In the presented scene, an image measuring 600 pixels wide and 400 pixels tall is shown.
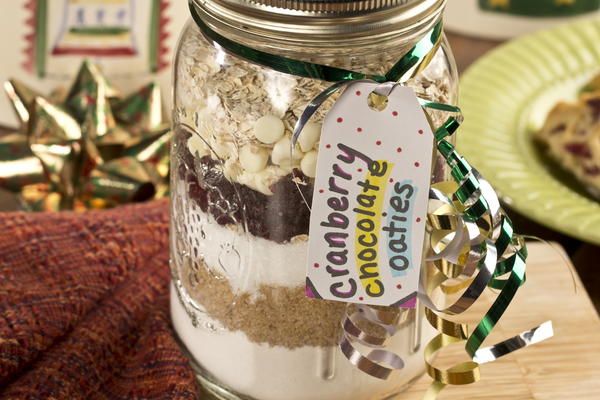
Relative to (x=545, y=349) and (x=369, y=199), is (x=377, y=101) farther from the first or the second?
(x=545, y=349)

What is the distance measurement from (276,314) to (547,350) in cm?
25

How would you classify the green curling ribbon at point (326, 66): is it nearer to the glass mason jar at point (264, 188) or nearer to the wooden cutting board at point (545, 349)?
the glass mason jar at point (264, 188)

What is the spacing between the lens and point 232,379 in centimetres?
71

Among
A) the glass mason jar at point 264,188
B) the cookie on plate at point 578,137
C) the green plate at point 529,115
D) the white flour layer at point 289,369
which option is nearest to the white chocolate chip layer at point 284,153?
the glass mason jar at point 264,188

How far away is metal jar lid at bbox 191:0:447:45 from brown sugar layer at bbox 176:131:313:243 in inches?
3.3

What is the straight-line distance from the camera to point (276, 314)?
2.17ft

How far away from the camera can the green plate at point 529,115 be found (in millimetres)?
944

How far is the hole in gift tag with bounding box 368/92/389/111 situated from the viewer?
1.91 feet

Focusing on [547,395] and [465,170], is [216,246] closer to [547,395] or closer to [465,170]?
[465,170]

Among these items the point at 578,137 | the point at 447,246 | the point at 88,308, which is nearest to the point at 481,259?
the point at 447,246

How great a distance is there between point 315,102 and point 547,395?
12.3 inches

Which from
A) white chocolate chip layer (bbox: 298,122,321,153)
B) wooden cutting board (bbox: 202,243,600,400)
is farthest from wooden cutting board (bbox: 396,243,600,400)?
white chocolate chip layer (bbox: 298,122,321,153)

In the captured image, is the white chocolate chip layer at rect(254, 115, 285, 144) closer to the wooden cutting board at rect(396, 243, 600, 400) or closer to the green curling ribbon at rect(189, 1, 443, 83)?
the green curling ribbon at rect(189, 1, 443, 83)

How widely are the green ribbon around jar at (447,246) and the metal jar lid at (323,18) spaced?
0.02 meters
